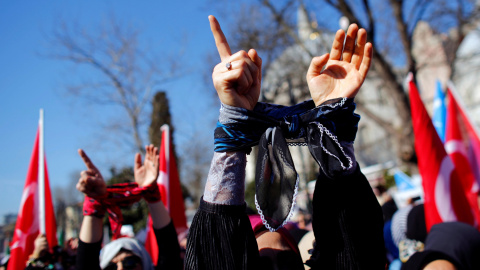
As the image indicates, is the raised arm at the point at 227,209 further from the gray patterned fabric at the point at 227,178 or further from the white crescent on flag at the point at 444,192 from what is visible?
the white crescent on flag at the point at 444,192

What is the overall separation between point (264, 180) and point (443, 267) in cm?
130

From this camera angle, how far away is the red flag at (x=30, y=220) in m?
3.87

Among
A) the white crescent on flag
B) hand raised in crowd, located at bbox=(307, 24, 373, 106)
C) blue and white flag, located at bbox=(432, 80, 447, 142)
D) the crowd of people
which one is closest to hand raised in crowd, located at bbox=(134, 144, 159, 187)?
the crowd of people

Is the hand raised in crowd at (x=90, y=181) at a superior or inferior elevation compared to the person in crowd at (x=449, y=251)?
superior

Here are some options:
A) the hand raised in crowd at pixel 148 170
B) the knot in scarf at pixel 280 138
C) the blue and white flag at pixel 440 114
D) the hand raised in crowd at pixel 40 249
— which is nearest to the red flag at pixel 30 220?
the hand raised in crowd at pixel 40 249

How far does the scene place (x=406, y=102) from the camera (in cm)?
1150

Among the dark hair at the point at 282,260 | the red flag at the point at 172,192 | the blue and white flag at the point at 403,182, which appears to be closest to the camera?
the dark hair at the point at 282,260

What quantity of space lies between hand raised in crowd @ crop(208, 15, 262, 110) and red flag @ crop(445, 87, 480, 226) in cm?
469

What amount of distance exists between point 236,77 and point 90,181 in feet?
4.44

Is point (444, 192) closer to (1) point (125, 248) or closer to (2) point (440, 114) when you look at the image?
(2) point (440, 114)

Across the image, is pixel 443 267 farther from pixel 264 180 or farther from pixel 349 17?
pixel 349 17

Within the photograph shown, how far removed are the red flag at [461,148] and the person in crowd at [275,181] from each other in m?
4.50

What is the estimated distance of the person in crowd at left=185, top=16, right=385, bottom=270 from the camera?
1401 millimetres

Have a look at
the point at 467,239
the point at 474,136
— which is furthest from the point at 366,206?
the point at 474,136
